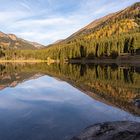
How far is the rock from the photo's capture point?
15978 millimetres

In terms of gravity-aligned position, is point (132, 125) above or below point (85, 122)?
above

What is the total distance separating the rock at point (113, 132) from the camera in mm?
15978

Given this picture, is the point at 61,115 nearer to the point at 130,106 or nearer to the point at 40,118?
the point at 40,118

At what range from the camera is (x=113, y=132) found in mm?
17281

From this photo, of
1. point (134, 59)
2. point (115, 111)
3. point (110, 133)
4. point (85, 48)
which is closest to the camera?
point (110, 133)

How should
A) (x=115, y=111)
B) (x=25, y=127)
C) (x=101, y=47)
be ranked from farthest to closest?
(x=101, y=47), (x=115, y=111), (x=25, y=127)

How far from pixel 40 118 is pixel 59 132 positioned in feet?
19.5

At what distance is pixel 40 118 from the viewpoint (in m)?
28.1

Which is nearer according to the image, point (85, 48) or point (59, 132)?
point (59, 132)

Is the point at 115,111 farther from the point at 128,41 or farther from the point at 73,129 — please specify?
the point at 128,41

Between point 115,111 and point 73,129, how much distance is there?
8995 millimetres

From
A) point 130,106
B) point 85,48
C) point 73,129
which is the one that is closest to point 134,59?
point 85,48

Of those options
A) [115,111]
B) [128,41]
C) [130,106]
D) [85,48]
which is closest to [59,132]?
[115,111]

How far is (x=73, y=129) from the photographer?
2333 centimetres
